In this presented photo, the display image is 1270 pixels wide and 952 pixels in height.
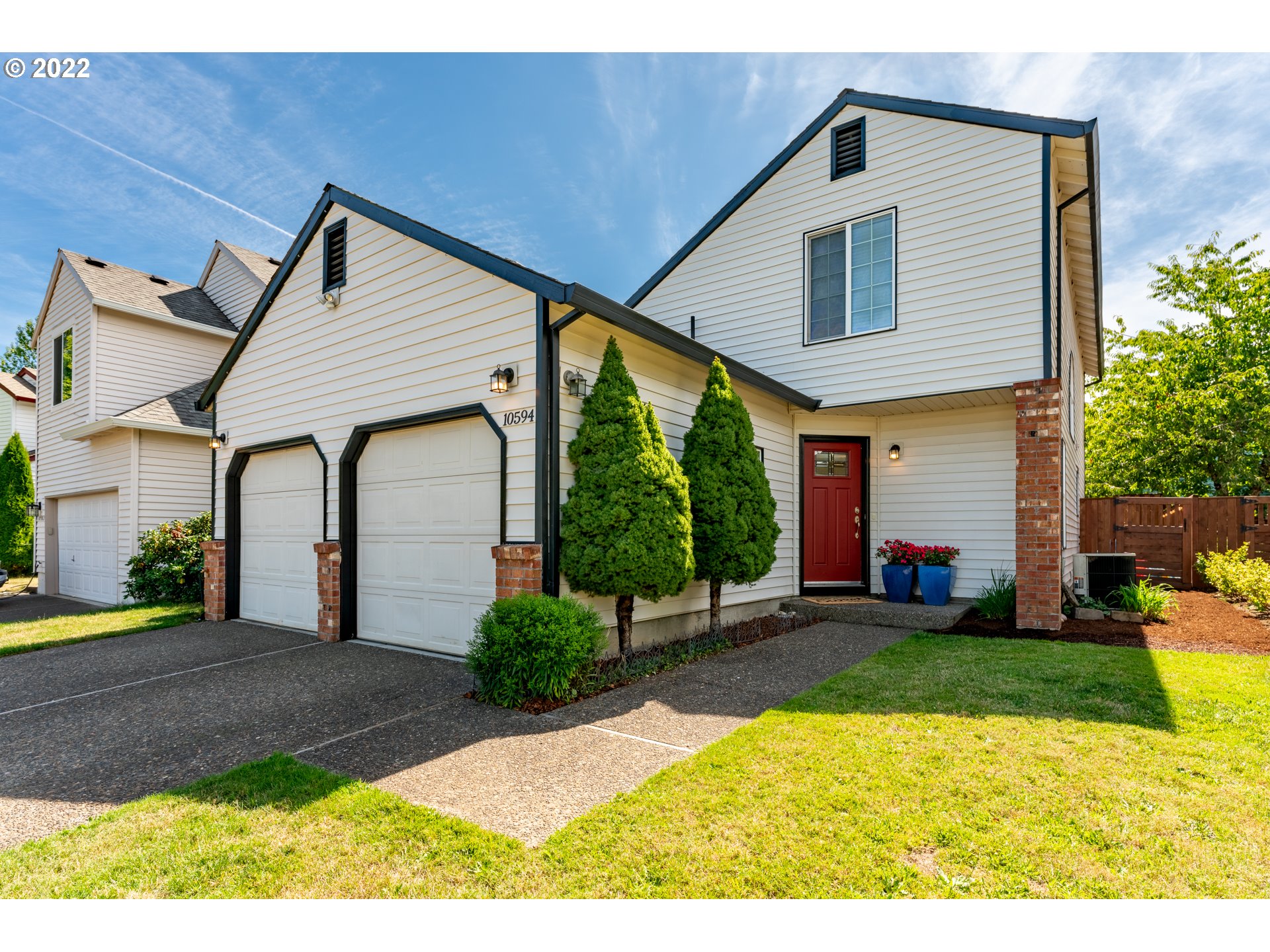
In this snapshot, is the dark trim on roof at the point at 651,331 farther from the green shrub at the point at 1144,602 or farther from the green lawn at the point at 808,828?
the green shrub at the point at 1144,602

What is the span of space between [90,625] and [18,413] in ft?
57.0

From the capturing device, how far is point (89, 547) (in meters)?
13.7

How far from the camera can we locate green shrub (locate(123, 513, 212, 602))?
1160 cm

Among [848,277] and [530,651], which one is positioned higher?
[848,277]

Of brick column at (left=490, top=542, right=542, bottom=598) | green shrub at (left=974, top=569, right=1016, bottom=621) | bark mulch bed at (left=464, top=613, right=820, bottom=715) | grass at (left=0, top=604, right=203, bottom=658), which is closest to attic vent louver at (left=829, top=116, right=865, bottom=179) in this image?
green shrub at (left=974, top=569, right=1016, bottom=621)

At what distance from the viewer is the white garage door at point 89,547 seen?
12797mm

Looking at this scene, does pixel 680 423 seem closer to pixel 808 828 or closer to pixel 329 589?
pixel 329 589

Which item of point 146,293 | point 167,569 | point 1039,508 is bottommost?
point 167,569

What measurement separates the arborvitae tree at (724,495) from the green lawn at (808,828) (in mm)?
2479

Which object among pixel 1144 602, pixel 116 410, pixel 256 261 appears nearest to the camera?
pixel 1144 602

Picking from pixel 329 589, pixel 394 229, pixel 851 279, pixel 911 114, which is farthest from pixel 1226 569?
pixel 329 589

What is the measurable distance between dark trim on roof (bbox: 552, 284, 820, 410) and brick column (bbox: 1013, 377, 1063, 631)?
8.97 ft

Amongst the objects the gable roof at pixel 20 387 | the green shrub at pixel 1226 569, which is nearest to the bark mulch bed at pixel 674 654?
the green shrub at pixel 1226 569

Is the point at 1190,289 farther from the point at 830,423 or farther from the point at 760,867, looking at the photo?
the point at 760,867
